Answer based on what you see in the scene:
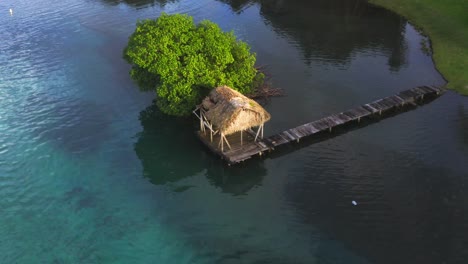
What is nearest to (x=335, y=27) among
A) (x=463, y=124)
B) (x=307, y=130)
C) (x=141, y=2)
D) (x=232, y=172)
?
(x=463, y=124)

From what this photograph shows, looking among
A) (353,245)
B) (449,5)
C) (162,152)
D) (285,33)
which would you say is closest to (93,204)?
(162,152)

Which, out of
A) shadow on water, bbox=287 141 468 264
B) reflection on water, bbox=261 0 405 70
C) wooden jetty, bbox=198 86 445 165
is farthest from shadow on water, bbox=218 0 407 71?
shadow on water, bbox=287 141 468 264

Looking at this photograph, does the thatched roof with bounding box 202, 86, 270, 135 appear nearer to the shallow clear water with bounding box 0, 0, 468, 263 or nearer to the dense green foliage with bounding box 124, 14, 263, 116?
the dense green foliage with bounding box 124, 14, 263, 116

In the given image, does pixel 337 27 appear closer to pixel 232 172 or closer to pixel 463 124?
pixel 463 124

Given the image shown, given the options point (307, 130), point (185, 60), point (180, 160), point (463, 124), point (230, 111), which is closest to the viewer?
point (230, 111)

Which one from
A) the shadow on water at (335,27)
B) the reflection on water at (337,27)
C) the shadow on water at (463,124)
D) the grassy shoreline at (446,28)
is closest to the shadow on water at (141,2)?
the shadow on water at (335,27)

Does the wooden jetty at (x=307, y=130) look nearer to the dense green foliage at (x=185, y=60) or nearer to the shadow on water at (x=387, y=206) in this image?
the shadow on water at (x=387, y=206)
